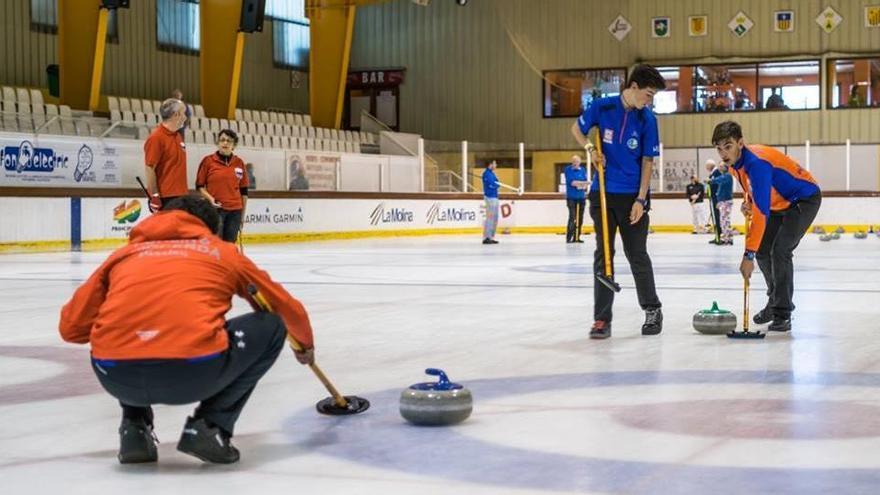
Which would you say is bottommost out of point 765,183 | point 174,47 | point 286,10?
point 765,183

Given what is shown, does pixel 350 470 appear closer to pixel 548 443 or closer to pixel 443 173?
→ pixel 548 443

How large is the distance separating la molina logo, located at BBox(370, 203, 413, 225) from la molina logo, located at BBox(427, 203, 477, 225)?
0.81m

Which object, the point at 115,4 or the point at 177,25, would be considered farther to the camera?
the point at 177,25

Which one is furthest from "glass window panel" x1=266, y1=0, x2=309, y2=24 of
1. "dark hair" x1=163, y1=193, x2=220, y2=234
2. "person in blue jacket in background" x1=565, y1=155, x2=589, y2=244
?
"dark hair" x1=163, y1=193, x2=220, y2=234

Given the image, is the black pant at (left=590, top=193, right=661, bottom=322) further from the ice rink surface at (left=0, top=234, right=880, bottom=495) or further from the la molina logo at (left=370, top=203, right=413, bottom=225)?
the la molina logo at (left=370, top=203, right=413, bottom=225)

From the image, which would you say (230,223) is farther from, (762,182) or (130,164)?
(130,164)

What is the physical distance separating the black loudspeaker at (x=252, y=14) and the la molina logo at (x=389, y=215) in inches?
223

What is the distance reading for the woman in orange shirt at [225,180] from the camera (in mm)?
13219

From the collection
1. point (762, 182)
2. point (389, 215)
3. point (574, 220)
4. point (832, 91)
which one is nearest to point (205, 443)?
point (762, 182)

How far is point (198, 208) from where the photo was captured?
4.11m

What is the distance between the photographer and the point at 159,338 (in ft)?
12.6

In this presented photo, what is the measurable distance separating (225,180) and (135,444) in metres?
9.51

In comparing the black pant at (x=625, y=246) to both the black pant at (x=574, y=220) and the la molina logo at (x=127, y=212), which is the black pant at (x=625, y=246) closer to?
the la molina logo at (x=127, y=212)

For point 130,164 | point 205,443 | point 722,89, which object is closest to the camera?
point 205,443
